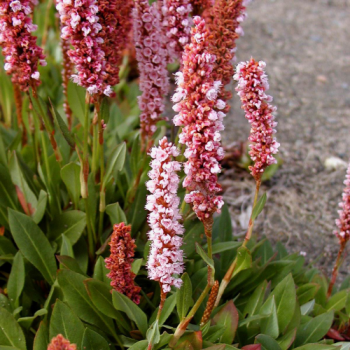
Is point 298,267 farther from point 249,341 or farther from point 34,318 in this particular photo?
point 34,318

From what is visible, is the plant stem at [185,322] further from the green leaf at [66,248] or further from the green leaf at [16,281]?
the green leaf at [16,281]

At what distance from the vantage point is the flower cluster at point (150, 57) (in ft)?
7.63

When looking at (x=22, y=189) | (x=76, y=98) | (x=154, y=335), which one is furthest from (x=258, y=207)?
(x=76, y=98)

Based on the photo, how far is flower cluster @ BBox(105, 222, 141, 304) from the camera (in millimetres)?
1913

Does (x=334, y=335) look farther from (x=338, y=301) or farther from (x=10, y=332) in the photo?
(x=10, y=332)

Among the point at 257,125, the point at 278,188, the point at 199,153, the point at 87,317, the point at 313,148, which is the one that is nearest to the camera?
the point at 199,153

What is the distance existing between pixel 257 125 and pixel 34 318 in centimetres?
140

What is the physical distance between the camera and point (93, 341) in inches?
84.1

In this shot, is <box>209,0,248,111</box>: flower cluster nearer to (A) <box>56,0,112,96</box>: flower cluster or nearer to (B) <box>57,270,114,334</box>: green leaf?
(A) <box>56,0,112,96</box>: flower cluster

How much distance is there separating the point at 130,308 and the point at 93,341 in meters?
0.22

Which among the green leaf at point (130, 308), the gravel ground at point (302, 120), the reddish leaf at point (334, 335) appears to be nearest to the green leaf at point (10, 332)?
the green leaf at point (130, 308)

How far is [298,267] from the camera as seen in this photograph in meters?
3.00

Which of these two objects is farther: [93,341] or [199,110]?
[93,341]

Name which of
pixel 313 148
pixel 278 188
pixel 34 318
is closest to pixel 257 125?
pixel 34 318
